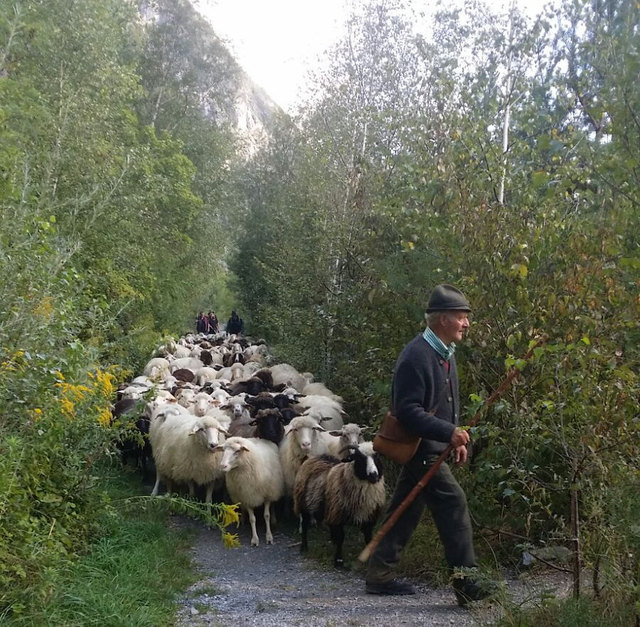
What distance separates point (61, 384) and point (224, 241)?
2190cm

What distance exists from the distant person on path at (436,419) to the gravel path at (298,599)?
1.05 feet

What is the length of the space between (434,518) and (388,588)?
672mm

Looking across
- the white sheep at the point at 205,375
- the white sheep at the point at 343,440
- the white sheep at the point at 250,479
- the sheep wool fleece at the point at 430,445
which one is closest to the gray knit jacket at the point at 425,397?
the sheep wool fleece at the point at 430,445

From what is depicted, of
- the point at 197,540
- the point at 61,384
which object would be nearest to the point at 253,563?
the point at 197,540

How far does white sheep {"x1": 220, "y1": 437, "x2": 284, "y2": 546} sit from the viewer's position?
727 cm

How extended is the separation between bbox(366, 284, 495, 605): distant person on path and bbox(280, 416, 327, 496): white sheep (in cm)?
295

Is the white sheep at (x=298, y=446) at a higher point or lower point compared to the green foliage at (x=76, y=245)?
lower

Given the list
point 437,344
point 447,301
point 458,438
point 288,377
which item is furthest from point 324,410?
point 458,438

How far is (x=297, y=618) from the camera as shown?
4.54 m

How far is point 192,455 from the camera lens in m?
8.19

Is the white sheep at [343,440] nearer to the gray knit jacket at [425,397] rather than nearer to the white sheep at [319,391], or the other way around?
the gray knit jacket at [425,397]

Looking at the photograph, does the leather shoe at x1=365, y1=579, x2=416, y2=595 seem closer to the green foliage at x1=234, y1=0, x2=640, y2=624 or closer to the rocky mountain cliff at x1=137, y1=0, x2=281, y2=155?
the green foliage at x1=234, y1=0, x2=640, y2=624

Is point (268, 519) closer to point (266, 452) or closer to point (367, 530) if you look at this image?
point (266, 452)

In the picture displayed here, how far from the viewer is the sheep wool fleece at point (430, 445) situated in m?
4.50
